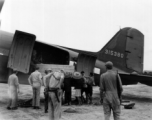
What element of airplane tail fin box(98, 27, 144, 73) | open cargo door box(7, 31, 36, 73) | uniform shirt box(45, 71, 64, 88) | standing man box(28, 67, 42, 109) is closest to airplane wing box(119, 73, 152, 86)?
airplane tail fin box(98, 27, 144, 73)

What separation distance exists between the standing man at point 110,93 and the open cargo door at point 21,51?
162 inches

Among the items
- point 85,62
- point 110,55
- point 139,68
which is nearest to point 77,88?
point 85,62

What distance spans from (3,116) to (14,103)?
→ 119 centimetres

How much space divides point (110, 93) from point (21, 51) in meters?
4.60

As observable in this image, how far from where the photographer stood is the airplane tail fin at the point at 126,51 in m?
12.0

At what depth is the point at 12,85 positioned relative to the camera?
6957mm

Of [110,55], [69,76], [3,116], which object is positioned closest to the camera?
[3,116]

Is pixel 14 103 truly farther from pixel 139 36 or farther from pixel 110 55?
pixel 139 36

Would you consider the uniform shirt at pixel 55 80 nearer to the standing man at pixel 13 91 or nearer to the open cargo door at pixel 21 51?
the standing man at pixel 13 91

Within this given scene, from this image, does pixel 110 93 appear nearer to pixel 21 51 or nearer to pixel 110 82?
pixel 110 82

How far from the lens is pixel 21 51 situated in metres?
7.62

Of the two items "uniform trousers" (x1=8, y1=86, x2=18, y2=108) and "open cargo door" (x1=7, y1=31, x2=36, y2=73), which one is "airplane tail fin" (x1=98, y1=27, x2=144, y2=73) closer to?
"open cargo door" (x1=7, y1=31, x2=36, y2=73)

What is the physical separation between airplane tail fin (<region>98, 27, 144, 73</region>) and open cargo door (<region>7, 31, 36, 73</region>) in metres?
5.39

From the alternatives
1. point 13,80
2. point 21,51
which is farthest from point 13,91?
point 21,51
